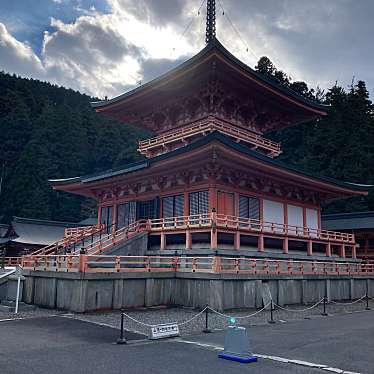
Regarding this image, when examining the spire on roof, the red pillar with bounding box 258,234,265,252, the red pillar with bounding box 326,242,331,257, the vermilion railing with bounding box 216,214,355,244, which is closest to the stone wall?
the red pillar with bounding box 258,234,265,252

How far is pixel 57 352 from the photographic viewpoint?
35.4 ft

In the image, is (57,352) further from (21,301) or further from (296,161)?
(296,161)

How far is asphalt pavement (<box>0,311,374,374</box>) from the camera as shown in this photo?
31.1ft

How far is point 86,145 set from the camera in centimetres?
10312

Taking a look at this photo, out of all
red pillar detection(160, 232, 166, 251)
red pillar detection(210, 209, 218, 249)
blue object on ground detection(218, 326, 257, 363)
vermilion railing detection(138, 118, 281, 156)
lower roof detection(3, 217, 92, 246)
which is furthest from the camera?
lower roof detection(3, 217, 92, 246)

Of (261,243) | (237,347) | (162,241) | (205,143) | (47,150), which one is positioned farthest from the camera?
(47,150)

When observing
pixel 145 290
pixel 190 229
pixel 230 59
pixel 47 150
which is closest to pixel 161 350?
pixel 145 290

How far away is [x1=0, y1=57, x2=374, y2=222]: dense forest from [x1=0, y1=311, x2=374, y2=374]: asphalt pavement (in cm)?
4794

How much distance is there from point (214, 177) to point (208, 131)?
5055mm

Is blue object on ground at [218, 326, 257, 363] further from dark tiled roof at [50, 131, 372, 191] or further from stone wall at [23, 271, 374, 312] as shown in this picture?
dark tiled roof at [50, 131, 372, 191]

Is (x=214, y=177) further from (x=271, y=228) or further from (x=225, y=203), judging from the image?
(x=271, y=228)

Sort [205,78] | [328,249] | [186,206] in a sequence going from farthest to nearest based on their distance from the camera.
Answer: [328,249] → [205,78] → [186,206]

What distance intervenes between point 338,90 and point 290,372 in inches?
3014

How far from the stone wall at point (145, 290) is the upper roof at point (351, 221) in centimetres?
2329
